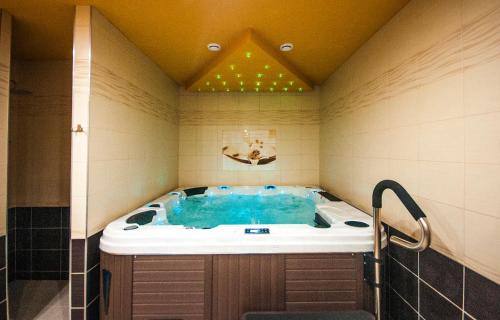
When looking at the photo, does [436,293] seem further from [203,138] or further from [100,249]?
[203,138]

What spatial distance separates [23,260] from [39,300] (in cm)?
54

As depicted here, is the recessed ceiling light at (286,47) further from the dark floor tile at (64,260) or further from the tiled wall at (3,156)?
Answer: the dark floor tile at (64,260)

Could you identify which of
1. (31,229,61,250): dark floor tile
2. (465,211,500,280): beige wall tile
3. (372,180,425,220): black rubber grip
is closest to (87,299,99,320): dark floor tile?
(31,229,61,250): dark floor tile

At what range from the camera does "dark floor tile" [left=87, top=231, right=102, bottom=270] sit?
135 centimetres

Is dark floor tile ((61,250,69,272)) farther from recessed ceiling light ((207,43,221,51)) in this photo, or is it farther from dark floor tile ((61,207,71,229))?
recessed ceiling light ((207,43,221,51))

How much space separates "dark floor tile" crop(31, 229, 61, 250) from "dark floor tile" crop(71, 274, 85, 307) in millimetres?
1095

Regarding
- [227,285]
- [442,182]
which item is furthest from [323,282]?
[442,182]

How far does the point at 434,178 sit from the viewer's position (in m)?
1.15

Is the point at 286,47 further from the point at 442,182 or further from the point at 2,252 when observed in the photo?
the point at 2,252

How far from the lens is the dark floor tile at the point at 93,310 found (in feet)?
4.42

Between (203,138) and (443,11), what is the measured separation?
8.72 feet

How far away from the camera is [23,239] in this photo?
2096mm

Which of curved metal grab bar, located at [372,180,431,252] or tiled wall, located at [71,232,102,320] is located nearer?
curved metal grab bar, located at [372,180,431,252]

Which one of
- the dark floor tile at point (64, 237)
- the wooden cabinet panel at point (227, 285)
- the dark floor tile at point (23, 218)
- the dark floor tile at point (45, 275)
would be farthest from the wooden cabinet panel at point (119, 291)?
the dark floor tile at point (23, 218)
